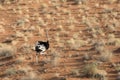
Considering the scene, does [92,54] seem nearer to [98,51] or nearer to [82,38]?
[98,51]

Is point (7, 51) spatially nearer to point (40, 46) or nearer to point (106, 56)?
point (40, 46)

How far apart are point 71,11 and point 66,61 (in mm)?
10825

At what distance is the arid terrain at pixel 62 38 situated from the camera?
1391 centimetres

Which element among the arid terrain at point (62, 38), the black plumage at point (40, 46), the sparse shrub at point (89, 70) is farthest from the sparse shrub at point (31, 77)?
the sparse shrub at point (89, 70)

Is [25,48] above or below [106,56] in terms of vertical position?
above

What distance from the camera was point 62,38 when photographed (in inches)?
751

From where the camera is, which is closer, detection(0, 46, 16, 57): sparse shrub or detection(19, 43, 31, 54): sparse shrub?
detection(0, 46, 16, 57): sparse shrub

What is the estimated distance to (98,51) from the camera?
16.1 meters

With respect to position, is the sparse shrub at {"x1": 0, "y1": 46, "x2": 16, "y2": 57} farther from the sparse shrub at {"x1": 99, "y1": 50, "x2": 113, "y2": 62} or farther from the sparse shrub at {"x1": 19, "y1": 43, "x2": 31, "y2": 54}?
the sparse shrub at {"x1": 99, "y1": 50, "x2": 113, "y2": 62}

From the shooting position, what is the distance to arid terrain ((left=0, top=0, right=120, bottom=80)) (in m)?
13.9

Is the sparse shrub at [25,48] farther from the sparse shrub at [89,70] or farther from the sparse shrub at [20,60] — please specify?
the sparse shrub at [89,70]

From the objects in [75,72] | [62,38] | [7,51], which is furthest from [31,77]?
[62,38]

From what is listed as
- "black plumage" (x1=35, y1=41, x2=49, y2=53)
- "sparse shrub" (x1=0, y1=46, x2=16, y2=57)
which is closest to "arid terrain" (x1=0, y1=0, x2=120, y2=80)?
"sparse shrub" (x1=0, y1=46, x2=16, y2=57)

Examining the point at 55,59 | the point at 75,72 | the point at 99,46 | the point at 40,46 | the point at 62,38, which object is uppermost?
the point at 40,46
